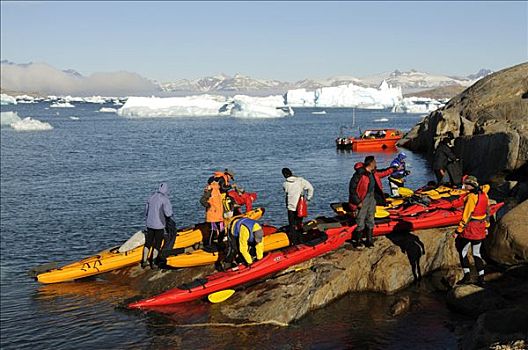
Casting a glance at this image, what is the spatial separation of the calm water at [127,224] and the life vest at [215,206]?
278 cm

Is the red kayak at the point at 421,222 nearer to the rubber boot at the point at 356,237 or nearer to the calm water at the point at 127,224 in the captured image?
the rubber boot at the point at 356,237

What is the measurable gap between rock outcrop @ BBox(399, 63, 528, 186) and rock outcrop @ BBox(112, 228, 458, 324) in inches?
392

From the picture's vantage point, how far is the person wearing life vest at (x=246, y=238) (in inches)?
506

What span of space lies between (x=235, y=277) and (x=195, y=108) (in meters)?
108

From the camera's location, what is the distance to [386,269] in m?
13.7

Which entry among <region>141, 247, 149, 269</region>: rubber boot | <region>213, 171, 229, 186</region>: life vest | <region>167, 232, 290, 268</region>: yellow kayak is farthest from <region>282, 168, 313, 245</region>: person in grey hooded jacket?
<region>141, 247, 149, 269</region>: rubber boot

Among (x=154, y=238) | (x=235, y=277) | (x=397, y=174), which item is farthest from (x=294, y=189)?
(x=397, y=174)

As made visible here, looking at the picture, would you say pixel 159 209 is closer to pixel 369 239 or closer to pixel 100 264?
pixel 100 264

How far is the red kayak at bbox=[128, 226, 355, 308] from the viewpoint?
42.5 ft

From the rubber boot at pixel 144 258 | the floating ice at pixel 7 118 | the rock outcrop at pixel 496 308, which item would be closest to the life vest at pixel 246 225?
the rubber boot at pixel 144 258

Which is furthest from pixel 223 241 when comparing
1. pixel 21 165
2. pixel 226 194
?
pixel 21 165

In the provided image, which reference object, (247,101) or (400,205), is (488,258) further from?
(247,101)

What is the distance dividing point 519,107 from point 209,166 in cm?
2163

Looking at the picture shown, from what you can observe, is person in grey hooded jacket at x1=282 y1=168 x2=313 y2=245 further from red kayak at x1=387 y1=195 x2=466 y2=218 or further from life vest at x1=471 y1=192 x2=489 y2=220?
life vest at x1=471 y1=192 x2=489 y2=220
